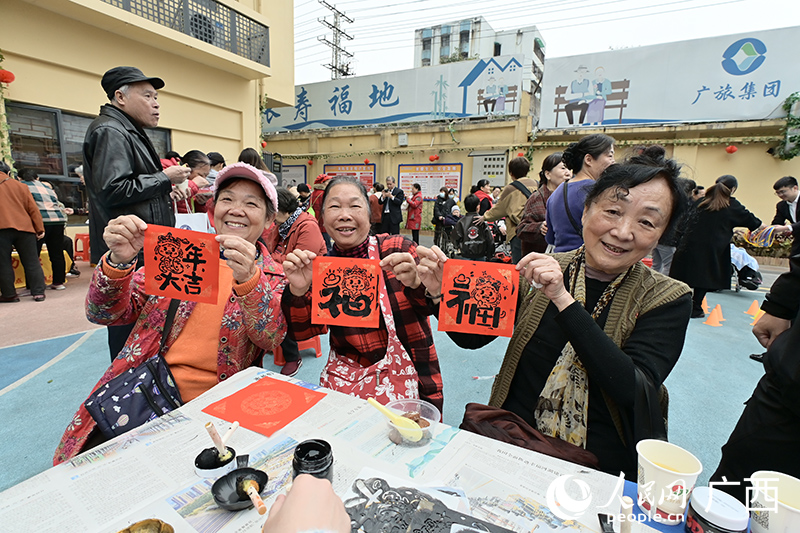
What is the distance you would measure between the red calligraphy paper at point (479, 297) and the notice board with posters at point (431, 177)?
12.0 metres

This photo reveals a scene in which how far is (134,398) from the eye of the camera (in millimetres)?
1464

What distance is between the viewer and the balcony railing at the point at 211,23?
23.2ft

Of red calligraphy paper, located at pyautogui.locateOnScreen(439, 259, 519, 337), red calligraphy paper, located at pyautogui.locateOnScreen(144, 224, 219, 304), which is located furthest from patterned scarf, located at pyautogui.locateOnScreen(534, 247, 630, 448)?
red calligraphy paper, located at pyautogui.locateOnScreen(144, 224, 219, 304)

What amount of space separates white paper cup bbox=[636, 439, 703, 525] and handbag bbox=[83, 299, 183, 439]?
5.41ft

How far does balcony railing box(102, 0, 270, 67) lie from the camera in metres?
7.09

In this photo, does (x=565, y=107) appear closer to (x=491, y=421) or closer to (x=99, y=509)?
(x=491, y=421)

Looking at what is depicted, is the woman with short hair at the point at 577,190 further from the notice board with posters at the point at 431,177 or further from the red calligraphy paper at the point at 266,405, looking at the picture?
the notice board with posters at the point at 431,177

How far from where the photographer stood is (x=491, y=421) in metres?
1.39

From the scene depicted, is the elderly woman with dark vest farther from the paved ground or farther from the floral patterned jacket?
the paved ground

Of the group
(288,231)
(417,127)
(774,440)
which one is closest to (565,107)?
(417,127)

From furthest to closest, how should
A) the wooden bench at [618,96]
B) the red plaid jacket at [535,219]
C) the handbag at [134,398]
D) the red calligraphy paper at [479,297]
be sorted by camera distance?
the wooden bench at [618,96]
the red plaid jacket at [535,219]
the red calligraphy paper at [479,297]
the handbag at [134,398]

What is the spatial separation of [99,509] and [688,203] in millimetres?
2187

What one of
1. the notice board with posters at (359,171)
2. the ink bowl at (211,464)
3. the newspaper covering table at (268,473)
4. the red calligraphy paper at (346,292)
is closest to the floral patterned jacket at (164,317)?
the red calligraphy paper at (346,292)

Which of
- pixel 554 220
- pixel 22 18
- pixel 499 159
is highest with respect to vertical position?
pixel 22 18
